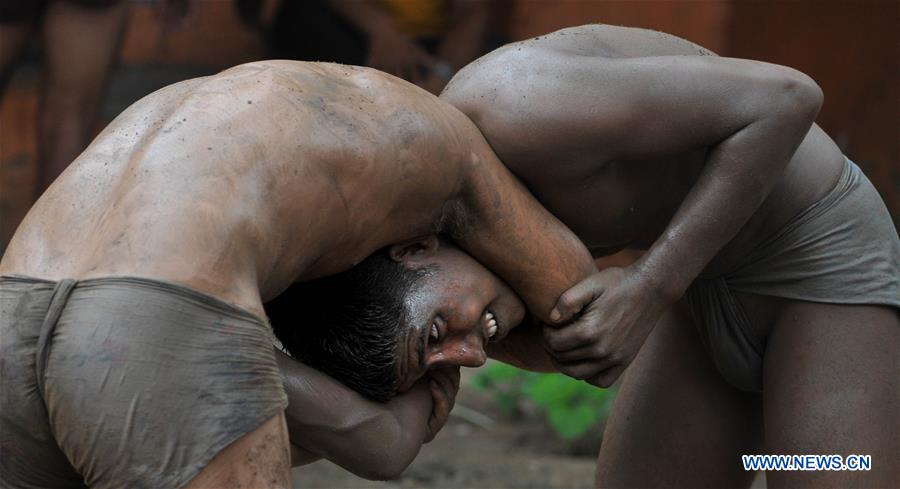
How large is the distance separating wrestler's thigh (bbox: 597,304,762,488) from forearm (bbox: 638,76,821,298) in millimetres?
828

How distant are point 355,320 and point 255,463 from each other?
678 millimetres

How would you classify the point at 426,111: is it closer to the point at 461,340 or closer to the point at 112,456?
the point at 461,340

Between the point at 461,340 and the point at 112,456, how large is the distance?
943 millimetres

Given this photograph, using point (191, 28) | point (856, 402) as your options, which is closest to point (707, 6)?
point (191, 28)

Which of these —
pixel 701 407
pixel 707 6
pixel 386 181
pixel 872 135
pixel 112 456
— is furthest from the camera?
pixel 872 135

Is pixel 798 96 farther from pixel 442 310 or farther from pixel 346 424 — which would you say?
pixel 346 424

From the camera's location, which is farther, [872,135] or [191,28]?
[872,135]

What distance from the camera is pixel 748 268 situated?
3.51 meters

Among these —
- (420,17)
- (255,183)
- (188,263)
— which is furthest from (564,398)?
(188,263)

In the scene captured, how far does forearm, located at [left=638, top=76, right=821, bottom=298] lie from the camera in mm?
3066

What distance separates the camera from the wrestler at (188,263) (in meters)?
2.22

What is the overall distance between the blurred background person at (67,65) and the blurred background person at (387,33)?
92cm

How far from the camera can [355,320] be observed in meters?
2.93

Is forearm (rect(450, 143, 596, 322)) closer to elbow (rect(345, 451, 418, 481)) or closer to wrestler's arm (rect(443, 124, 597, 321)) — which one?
wrestler's arm (rect(443, 124, 597, 321))
